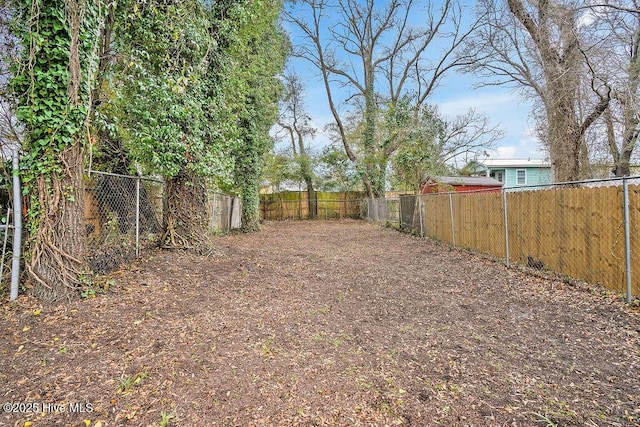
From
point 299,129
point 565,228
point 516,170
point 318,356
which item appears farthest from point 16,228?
point 516,170

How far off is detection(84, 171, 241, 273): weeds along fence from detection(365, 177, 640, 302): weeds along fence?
602 centimetres

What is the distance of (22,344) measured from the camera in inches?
94.0

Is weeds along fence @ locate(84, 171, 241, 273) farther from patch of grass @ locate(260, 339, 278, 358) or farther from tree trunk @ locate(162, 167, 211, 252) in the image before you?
patch of grass @ locate(260, 339, 278, 358)

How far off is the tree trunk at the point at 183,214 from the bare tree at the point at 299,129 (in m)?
14.8

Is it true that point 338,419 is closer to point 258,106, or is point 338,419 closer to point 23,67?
point 23,67

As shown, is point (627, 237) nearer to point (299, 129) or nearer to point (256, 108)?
point (256, 108)

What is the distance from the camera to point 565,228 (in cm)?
439

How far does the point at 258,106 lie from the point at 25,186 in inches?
327

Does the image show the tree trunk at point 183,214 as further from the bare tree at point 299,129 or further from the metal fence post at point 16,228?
the bare tree at point 299,129

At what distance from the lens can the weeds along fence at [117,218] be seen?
4207 millimetres

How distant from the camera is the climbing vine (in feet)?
9.66

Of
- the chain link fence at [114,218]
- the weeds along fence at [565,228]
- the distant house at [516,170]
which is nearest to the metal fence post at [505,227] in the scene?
the weeds along fence at [565,228]

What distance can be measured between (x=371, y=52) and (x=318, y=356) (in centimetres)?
1946

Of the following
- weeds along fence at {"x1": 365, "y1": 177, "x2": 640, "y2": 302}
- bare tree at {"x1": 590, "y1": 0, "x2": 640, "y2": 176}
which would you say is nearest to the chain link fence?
weeds along fence at {"x1": 365, "y1": 177, "x2": 640, "y2": 302}
